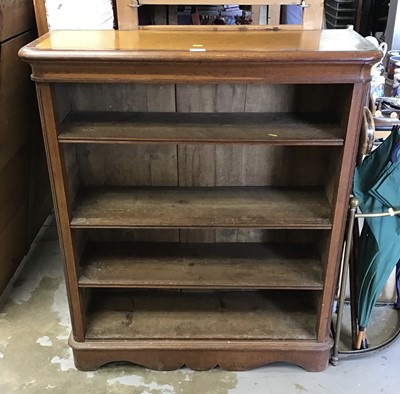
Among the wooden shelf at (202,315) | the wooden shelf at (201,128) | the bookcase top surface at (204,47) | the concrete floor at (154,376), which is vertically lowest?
the concrete floor at (154,376)

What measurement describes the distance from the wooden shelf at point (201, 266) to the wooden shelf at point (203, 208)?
24cm

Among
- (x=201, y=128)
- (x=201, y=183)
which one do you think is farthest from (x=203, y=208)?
(x=201, y=128)

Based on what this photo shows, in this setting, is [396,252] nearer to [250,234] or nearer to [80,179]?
[250,234]

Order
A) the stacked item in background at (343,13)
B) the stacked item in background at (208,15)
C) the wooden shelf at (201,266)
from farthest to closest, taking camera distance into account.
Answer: the stacked item in background at (343,13) < the stacked item in background at (208,15) < the wooden shelf at (201,266)

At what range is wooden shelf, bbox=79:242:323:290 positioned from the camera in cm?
179

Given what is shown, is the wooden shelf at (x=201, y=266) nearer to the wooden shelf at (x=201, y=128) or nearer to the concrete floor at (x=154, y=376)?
the concrete floor at (x=154, y=376)

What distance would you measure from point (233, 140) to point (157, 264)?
23.7 inches

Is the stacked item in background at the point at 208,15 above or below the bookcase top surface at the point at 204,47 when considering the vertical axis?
below

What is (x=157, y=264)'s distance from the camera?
189 cm

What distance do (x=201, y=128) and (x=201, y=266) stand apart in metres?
0.54

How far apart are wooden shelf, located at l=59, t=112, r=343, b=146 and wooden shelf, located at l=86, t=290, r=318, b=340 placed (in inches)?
29.2

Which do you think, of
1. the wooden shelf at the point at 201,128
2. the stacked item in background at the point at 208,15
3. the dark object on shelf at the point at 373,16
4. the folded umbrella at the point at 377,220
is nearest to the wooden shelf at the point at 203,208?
the folded umbrella at the point at 377,220

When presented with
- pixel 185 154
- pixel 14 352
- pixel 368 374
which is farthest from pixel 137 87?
pixel 368 374

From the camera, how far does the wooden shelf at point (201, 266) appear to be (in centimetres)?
179
